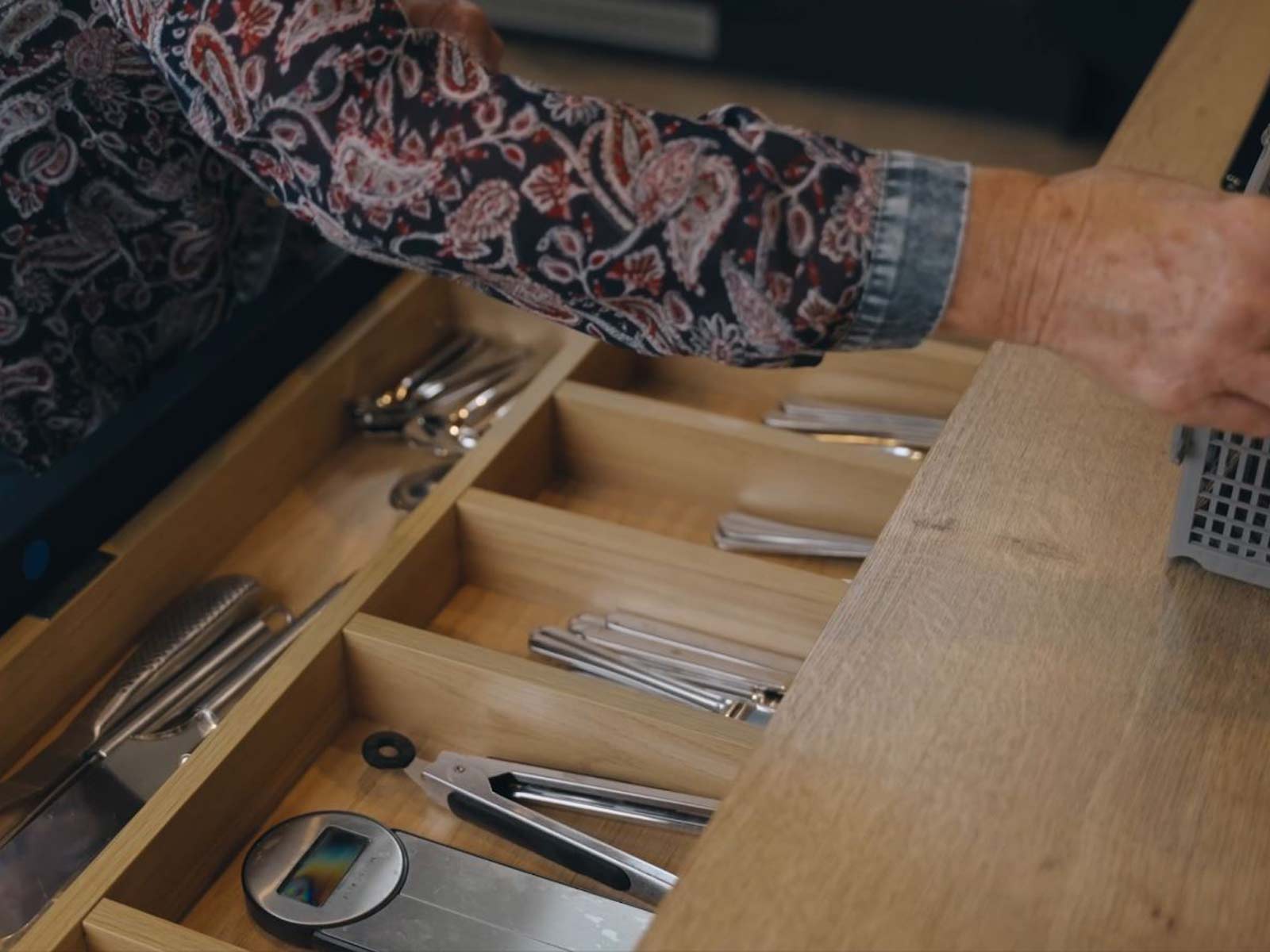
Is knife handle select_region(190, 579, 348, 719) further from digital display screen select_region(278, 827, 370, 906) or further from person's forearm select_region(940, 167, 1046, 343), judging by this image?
person's forearm select_region(940, 167, 1046, 343)

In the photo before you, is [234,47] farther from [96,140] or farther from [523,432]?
[523,432]

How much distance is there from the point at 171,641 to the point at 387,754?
0.19 metres

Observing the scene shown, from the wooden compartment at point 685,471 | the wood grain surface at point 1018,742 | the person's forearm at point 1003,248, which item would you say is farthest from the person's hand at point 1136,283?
the wooden compartment at point 685,471

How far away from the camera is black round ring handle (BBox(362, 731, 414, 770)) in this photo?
0.95m

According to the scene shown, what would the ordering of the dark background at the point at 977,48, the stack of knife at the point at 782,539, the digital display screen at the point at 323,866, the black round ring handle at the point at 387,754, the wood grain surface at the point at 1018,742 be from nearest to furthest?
the wood grain surface at the point at 1018,742, the digital display screen at the point at 323,866, the black round ring handle at the point at 387,754, the stack of knife at the point at 782,539, the dark background at the point at 977,48

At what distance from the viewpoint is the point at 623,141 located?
0.71 metres

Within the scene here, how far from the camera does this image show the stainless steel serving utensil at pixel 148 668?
926 mm

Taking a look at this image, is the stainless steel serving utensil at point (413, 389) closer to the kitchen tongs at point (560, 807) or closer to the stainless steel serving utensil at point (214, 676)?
the stainless steel serving utensil at point (214, 676)

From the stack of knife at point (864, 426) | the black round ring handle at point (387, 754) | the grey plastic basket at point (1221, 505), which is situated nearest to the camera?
the grey plastic basket at point (1221, 505)

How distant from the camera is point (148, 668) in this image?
3.30 ft

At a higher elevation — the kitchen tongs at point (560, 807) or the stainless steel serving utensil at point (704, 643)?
the stainless steel serving utensil at point (704, 643)

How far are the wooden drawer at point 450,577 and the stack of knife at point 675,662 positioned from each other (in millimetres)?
20

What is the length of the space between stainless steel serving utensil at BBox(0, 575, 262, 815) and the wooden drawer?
0.09ft

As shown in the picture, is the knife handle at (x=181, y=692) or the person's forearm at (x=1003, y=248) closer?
the person's forearm at (x=1003, y=248)
